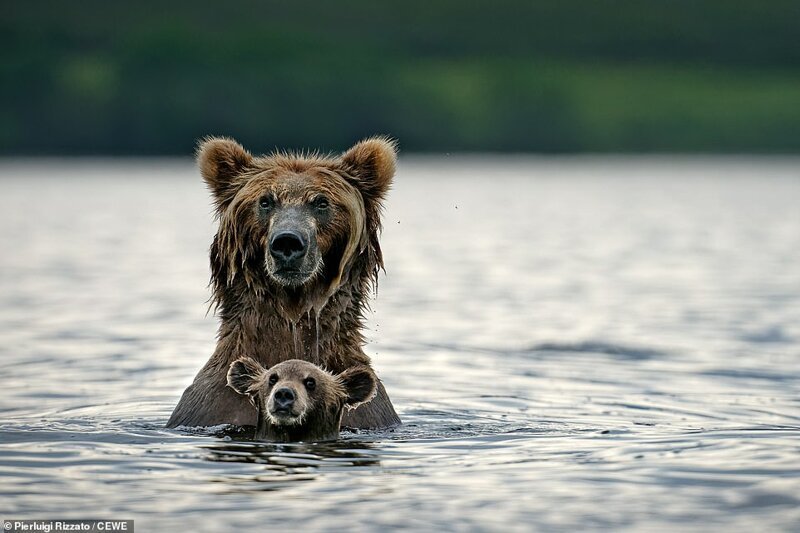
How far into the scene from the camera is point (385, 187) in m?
11.4

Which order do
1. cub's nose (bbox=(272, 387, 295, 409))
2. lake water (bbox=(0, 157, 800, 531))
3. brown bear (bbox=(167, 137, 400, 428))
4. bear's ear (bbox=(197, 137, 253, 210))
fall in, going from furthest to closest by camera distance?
bear's ear (bbox=(197, 137, 253, 210)) < brown bear (bbox=(167, 137, 400, 428)) < cub's nose (bbox=(272, 387, 295, 409)) < lake water (bbox=(0, 157, 800, 531))

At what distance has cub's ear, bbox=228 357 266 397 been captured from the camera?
10.3 m

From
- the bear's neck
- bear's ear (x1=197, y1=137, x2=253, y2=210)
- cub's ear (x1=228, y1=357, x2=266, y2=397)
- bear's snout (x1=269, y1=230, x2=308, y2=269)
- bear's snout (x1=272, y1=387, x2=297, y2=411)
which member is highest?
bear's ear (x1=197, y1=137, x2=253, y2=210)

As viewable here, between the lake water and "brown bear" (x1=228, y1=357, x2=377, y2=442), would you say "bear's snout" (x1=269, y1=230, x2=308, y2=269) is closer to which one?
"brown bear" (x1=228, y1=357, x2=377, y2=442)

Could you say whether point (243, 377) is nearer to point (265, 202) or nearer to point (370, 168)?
point (265, 202)

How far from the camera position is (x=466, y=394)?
47.6 ft

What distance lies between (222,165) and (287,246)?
3.93ft

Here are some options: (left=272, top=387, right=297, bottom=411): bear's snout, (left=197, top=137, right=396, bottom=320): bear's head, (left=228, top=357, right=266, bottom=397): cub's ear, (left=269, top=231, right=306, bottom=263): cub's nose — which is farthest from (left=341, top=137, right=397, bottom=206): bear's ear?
(left=272, top=387, right=297, bottom=411): bear's snout

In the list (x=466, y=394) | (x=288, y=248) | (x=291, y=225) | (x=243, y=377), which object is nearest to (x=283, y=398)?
(x=243, y=377)

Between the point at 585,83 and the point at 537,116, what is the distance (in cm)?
884

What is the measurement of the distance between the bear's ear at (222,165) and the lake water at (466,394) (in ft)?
5.82

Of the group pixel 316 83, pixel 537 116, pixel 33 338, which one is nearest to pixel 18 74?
pixel 316 83

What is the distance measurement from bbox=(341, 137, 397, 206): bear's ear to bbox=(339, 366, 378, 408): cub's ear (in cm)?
136

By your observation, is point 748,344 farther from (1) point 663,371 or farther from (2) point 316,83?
(2) point 316,83
